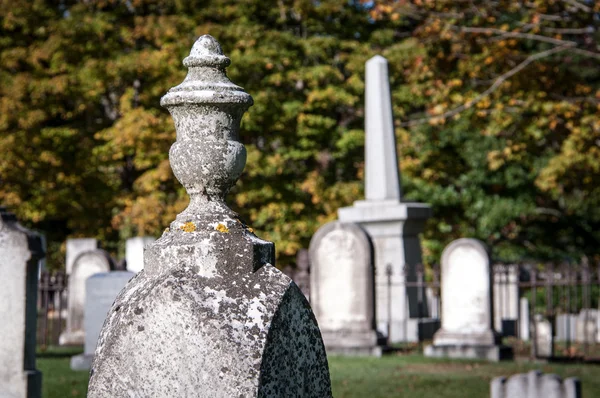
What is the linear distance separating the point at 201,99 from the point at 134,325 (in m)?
0.83

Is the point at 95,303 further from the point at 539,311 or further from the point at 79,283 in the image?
the point at 539,311

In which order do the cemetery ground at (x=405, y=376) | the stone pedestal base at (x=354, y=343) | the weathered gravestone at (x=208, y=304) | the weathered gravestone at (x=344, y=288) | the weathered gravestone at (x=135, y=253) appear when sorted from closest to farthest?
the weathered gravestone at (x=208, y=304) < the cemetery ground at (x=405, y=376) < the stone pedestal base at (x=354, y=343) < the weathered gravestone at (x=344, y=288) < the weathered gravestone at (x=135, y=253)

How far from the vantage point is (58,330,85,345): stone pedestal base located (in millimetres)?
17656

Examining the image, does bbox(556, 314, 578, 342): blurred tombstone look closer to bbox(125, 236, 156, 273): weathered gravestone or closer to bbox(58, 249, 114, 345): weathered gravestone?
bbox(125, 236, 156, 273): weathered gravestone

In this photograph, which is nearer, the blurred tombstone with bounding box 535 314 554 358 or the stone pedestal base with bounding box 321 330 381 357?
the stone pedestal base with bounding box 321 330 381 357

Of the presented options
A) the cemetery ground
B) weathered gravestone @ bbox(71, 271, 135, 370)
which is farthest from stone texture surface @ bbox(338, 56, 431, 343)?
weathered gravestone @ bbox(71, 271, 135, 370)

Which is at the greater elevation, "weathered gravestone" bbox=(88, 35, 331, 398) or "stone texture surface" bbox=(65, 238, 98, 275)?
"stone texture surface" bbox=(65, 238, 98, 275)

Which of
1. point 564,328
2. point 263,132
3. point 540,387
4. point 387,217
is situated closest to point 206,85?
point 540,387

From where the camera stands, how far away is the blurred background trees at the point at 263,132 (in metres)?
25.5

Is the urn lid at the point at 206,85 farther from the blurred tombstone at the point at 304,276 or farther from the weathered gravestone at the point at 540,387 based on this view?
the blurred tombstone at the point at 304,276

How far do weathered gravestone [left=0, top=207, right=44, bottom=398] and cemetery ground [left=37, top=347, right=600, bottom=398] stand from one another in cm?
211

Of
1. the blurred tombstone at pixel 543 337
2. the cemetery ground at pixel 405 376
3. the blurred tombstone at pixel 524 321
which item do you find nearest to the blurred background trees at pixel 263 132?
the blurred tombstone at pixel 524 321

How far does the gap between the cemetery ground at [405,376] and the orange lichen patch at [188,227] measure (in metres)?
7.32

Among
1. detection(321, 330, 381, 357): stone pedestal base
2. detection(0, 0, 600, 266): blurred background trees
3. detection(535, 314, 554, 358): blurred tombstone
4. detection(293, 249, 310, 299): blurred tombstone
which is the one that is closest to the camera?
detection(321, 330, 381, 357): stone pedestal base
